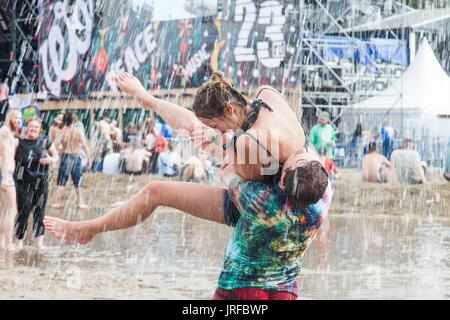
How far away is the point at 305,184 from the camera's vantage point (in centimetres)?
297

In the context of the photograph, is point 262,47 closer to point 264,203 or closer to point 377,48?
point 377,48

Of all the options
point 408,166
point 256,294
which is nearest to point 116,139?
point 408,166

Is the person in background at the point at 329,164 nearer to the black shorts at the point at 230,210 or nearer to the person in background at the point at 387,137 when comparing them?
the person in background at the point at 387,137

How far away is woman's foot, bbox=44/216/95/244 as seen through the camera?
3395mm

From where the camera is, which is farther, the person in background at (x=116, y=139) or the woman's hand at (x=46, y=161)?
the person in background at (x=116, y=139)

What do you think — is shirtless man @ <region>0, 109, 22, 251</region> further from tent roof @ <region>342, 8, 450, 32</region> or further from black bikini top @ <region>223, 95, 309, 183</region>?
tent roof @ <region>342, 8, 450, 32</region>

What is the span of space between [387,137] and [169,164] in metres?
4.80

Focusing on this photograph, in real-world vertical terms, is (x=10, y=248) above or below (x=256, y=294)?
below

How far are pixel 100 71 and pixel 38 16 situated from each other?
2.52 meters

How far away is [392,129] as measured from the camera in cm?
1681

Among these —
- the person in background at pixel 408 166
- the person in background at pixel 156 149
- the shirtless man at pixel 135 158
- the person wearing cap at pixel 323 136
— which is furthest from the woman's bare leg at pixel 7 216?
the person wearing cap at pixel 323 136

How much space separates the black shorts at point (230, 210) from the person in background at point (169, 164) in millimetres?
11720

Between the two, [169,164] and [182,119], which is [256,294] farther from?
[169,164]

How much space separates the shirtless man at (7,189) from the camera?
8.38 m
